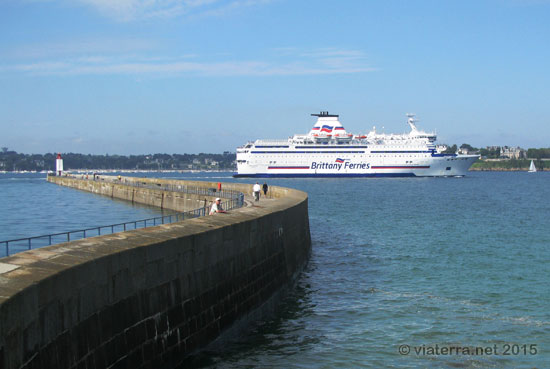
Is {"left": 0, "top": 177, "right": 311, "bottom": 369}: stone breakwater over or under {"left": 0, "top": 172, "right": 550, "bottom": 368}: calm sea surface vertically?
over

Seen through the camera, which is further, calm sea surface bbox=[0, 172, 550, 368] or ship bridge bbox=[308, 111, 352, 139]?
ship bridge bbox=[308, 111, 352, 139]

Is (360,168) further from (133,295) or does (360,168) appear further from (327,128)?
(133,295)

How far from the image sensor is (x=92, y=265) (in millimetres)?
8852

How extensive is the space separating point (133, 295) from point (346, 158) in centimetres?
11715

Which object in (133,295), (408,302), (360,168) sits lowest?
(408,302)

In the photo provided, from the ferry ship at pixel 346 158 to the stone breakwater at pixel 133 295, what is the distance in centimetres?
10914

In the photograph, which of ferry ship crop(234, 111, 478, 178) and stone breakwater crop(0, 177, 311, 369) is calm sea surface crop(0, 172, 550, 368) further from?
ferry ship crop(234, 111, 478, 178)

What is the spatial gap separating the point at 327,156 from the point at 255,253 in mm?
110515

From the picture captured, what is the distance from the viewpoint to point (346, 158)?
412 feet

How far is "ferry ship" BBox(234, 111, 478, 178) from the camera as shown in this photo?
12256 cm

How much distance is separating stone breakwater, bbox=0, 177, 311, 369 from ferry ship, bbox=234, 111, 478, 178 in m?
109

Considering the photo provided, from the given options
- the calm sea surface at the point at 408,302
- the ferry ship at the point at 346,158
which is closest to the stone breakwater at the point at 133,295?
the calm sea surface at the point at 408,302

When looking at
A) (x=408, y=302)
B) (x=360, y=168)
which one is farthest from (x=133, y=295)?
(x=360, y=168)

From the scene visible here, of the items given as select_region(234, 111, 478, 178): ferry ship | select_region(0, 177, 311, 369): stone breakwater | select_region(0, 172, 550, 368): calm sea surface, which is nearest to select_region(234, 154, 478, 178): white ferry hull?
select_region(234, 111, 478, 178): ferry ship
